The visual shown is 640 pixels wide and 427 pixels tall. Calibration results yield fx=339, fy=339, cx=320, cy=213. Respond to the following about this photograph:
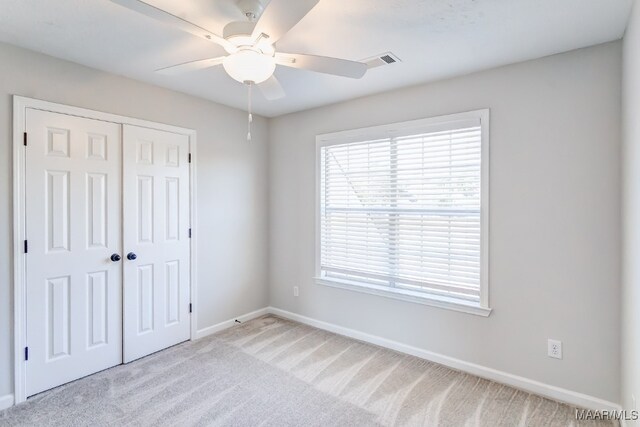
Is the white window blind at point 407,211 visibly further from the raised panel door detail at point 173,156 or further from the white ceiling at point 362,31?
the raised panel door detail at point 173,156

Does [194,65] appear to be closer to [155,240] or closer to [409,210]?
[155,240]

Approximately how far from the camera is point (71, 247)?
8.51 ft

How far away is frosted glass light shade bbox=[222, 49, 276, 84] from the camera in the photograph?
1.64m

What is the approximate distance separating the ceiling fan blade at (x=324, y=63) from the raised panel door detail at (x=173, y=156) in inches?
72.5

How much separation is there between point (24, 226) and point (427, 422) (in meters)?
3.03

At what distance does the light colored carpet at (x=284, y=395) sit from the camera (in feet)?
7.20

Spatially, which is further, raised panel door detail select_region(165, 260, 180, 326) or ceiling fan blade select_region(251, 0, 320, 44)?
raised panel door detail select_region(165, 260, 180, 326)

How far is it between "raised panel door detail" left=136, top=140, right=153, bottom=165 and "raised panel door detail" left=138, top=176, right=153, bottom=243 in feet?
0.47

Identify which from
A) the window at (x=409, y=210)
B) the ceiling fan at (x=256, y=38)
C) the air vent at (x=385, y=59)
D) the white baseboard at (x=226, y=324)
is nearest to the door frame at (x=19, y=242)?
the ceiling fan at (x=256, y=38)

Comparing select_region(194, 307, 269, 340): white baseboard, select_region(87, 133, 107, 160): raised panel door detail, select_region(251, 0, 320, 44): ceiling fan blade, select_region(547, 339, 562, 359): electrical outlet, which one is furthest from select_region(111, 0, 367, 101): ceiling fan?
select_region(194, 307, 269, 340): white baseboard

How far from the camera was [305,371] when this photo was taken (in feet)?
9.21

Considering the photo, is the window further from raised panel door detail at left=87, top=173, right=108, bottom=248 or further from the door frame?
the door frame

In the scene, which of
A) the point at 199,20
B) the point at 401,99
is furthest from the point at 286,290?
the point at 199,20

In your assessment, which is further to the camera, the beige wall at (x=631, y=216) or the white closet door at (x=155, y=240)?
the white closet door at (x=155, y=240)
